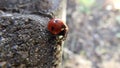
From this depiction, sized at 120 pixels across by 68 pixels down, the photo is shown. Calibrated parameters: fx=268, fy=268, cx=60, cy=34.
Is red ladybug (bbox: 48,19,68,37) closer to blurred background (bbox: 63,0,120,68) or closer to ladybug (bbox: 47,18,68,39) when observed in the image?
ladybug (bbox: 47,18,68,39)

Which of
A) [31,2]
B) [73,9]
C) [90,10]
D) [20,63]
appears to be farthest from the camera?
[90,10]

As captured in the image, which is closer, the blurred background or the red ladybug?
the red ladybug

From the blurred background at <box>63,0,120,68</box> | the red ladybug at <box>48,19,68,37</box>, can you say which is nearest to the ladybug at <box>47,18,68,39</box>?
the red ladybug at <box>48,19,68,37</box>

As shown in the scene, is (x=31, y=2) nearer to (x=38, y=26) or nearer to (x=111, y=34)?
(x=38, y=26)

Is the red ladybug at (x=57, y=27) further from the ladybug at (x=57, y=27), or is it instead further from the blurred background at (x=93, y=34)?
the blurred background at (x=93, y=34)

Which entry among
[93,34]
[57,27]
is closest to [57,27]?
[57,27]

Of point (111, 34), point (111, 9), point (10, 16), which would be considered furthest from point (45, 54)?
point (111, 9)
